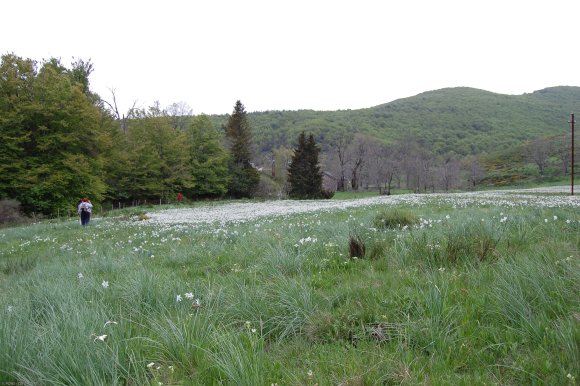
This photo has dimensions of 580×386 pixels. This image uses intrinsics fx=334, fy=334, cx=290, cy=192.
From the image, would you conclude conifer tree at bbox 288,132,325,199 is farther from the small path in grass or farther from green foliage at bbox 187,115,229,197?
the small path in grass

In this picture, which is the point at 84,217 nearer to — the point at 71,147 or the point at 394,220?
the point at 394,220

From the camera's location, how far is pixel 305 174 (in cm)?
6606

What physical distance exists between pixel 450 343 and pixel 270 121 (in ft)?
534

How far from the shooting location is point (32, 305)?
3986mm

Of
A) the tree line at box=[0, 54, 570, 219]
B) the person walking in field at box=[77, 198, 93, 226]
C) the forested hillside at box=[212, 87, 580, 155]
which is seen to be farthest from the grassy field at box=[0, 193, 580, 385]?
the forested hillside at box=[212, 87, 580, 155]

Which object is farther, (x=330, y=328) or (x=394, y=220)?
(x=394, y=220)

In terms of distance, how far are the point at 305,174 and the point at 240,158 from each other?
1368 cm

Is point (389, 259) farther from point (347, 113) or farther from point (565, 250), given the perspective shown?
point (347, 113)

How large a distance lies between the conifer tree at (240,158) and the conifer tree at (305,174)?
7.92 m

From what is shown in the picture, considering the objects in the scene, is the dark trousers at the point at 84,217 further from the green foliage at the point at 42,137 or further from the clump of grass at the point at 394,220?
the clump of grass at the point at 394,220

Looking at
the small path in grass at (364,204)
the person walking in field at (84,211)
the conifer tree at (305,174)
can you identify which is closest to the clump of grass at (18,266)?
the small path in grass at (364,204)

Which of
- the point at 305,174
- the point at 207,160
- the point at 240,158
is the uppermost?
the point at 240,158

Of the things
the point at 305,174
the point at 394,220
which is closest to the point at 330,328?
the point at 394,220

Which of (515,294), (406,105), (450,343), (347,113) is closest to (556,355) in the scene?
(450,343)
